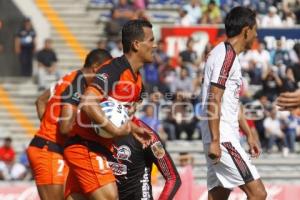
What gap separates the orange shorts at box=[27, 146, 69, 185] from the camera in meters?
10.6

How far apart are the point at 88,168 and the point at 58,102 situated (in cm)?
145

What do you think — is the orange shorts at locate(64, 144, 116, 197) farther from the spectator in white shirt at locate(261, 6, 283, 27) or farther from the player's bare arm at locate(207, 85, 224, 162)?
the spectator in white shirt at locate(261, 6, 283, 27)

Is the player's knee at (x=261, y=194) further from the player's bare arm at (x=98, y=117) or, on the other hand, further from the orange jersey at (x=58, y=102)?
the orange jersey at (x=58, y=102)

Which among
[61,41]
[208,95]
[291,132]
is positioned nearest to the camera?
[208,95]

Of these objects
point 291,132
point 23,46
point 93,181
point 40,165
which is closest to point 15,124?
point 23,46

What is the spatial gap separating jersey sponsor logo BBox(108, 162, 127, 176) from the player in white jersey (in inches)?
32.8

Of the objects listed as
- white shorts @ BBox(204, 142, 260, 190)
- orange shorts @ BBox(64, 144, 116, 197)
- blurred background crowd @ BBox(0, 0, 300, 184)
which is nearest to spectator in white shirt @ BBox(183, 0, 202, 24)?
blurred background crowd @ BBox(0, 0, 300, 184)

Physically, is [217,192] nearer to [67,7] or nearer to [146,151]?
[146,151]

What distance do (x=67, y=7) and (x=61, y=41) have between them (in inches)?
51.3

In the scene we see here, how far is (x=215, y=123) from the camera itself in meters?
9.63

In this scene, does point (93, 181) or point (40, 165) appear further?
point (40, 165)

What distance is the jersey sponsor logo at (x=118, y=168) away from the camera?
9.59m

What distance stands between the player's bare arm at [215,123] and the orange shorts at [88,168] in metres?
1.01

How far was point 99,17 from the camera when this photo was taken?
24719 millimetres
